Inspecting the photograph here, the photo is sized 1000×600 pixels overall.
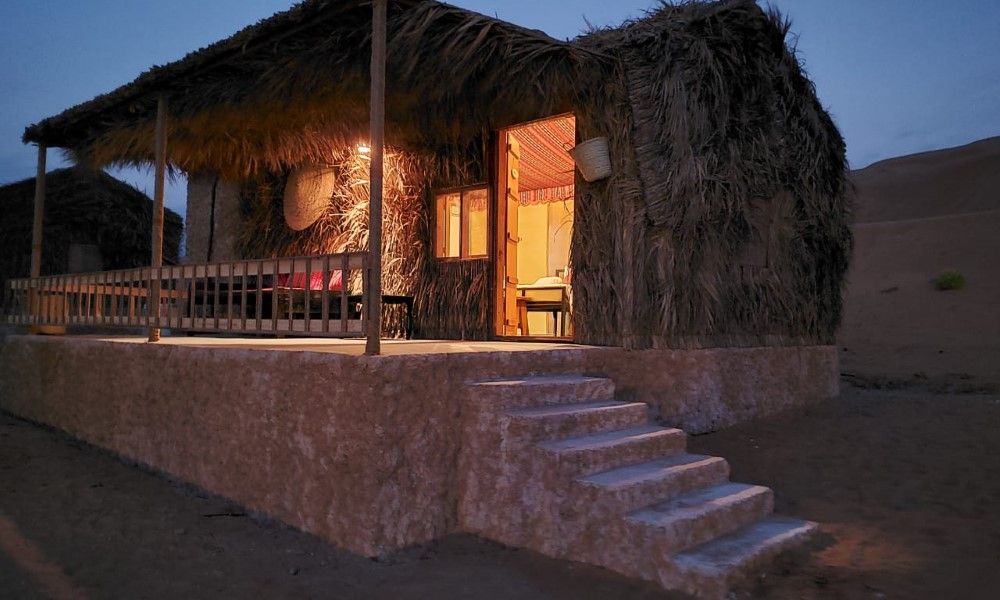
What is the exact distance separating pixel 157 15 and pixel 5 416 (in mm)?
228741

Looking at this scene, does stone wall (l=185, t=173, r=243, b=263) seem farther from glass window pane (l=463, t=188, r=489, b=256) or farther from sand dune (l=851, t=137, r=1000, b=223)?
sand dune (l=851, t=137, r=1000, b=223)

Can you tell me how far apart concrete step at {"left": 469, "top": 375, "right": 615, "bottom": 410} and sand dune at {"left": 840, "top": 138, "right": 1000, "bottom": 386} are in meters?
5.21

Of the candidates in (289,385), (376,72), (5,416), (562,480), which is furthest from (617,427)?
(5,416)

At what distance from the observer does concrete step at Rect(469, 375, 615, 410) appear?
12.2 feet

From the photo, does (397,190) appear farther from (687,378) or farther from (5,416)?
(5,416)

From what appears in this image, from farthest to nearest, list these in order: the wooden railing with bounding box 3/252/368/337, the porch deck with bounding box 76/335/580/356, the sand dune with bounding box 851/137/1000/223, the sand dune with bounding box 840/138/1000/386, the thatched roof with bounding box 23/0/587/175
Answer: the sand dune with bounding box 851/137/1000/223 → the sand dune with bounding box 840/138/1000/386 → the thatched roof with bounding box 23/0/587/175 → the wooden railing with bounding box 3/252/368/337 → the porch deck with bounding box 76/335/580/356

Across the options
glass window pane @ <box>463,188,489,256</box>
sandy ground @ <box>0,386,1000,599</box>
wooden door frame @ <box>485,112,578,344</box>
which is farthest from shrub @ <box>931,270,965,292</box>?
glass window pane @ <box>463,188,489,256</box>

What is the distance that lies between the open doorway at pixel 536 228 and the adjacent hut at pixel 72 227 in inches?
282

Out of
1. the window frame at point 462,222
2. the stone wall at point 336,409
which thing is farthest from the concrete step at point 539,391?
the window frame at point 462,222

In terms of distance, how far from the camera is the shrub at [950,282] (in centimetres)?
1961

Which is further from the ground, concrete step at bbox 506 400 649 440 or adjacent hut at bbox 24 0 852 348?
adjacent hut at bbox 24 0 852 348

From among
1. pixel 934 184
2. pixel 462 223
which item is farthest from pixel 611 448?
pixel 934 184

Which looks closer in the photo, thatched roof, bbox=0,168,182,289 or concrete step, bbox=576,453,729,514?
concrete step, bbox=576,453,729,514

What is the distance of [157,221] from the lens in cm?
592
